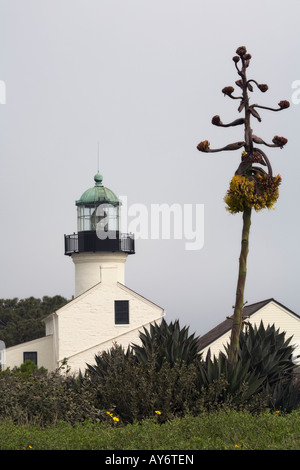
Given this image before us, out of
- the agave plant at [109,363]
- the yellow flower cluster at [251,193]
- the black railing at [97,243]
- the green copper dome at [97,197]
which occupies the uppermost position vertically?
the green copper dome at [97,197]

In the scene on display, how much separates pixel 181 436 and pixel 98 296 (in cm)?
2840

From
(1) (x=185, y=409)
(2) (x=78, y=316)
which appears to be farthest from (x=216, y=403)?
(2) (x=78, y=316)

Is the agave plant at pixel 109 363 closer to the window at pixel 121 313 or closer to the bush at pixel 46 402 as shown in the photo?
the bush at pixel 46 402

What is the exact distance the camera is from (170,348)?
48.4ft

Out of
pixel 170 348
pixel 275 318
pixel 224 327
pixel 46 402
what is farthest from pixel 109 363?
pixel 275 318

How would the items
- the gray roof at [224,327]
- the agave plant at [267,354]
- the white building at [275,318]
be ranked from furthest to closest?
the white building at [275,318] < the gray roof at [224,327] < the agave plant at [267,354]

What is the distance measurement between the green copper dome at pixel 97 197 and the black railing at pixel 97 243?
5.05 ft

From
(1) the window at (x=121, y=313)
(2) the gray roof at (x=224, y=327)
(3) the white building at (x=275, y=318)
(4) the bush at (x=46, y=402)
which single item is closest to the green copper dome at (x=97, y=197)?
(1) the window at (x=121, y=313)

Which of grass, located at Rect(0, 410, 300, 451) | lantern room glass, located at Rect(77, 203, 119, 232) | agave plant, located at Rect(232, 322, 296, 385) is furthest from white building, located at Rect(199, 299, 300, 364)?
grass, located at Rect(0, 410, 300, 451)

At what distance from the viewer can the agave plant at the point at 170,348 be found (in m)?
14.6

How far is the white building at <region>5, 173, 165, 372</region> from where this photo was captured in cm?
3812

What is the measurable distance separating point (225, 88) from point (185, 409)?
19.8 ft
